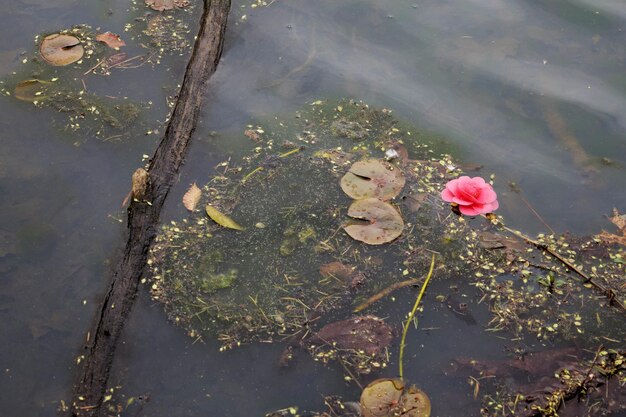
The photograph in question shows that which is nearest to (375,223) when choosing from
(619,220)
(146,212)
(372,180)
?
(372,180)

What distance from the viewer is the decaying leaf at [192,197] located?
250 centimetres

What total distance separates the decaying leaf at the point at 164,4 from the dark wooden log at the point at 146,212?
13 cm

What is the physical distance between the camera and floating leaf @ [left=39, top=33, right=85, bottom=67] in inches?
119

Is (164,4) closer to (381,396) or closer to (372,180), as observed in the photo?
(372,180)

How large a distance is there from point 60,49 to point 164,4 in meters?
0.59

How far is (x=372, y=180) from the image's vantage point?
2592 mm

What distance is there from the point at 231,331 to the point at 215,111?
1.12 metres

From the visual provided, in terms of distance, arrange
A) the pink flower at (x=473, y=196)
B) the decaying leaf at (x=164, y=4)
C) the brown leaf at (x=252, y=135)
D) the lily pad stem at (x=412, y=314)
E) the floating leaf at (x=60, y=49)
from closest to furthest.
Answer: the lily pad stem at (x=412, y=314) → the pink flower at (x=473, y=196) → the brown leaf at (x=252, y=135) → the floating leaf at (x=60, y=49) → the decaying leaf at (x=164, y=4)

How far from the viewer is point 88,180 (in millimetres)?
2578

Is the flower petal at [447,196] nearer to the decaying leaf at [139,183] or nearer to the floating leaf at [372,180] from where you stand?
the floating leaf at [372,180]

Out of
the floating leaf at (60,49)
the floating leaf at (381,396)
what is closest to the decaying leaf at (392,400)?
the floating leaf at (381,396)

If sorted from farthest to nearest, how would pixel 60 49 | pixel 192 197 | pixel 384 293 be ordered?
pixel 60 49, pixel 192 197, pixel 384 293

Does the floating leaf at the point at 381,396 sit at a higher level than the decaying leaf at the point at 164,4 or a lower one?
lower

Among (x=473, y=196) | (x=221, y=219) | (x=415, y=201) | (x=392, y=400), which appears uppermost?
(x=473, y=196)
